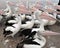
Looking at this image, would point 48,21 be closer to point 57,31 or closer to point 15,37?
point 57,31

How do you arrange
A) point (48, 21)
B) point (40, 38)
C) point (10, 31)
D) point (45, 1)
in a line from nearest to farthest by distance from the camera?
point (40, 38) → point (10, 31) → point (48, 21) → point (45, 1)

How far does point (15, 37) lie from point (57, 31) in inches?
28.1

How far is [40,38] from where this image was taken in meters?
2.59

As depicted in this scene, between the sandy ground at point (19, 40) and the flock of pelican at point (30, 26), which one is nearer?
the flock of pelican at point (30, 26)

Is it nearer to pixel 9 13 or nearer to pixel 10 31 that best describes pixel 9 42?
pixel 10 31

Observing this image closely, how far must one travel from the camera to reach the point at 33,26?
124 inches

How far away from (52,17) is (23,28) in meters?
0.77

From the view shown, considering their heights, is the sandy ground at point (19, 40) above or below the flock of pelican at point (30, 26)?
below

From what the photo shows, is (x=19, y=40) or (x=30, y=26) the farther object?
(x=30, y=26)

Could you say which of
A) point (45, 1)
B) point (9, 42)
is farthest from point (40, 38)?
point (45, 1)

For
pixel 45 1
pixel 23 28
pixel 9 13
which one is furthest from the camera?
pixel 45 1

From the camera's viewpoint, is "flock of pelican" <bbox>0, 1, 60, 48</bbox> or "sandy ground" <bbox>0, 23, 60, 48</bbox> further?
"sandy ground" <bbox>0, 23, 60, 48</bbox>

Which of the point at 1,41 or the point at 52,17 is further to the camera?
the point at 52,17

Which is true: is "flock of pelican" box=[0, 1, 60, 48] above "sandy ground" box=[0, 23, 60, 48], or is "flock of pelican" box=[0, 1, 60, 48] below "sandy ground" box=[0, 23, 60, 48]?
above
